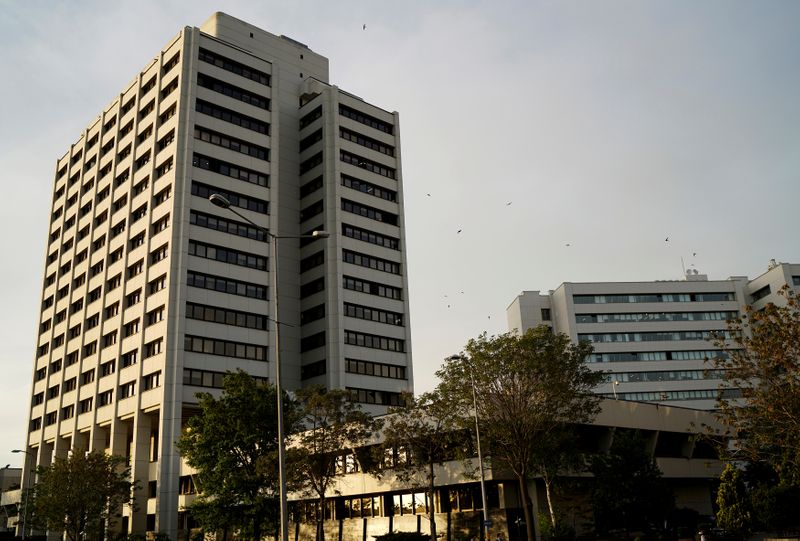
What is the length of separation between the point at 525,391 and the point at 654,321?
8046cm

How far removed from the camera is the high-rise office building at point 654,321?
115m

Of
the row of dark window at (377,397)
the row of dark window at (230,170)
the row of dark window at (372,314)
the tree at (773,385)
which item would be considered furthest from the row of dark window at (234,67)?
the tree at (773,385)

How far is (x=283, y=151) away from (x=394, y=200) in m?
14.9

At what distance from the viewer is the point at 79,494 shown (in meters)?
62.4

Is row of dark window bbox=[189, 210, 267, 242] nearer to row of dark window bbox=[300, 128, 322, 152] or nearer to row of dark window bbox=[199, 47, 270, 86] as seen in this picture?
row of dark window bbox=[300, 128, 322, 152]

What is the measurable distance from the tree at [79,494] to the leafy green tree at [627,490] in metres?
40.5

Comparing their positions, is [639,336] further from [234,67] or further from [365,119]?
[234,67]

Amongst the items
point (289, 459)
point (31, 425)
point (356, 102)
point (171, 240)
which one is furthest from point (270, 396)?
point (31, 425)

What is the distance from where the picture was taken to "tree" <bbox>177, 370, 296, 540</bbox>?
1930 inches

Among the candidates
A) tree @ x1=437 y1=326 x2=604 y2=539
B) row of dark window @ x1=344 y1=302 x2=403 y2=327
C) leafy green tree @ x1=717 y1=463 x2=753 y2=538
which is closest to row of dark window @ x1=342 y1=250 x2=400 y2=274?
row of dark window @ x1=344 y1=302 x2=403 y2=327

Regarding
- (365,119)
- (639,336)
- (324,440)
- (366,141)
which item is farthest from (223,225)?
(639,336)

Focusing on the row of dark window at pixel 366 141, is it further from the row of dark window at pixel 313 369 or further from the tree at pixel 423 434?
the tree at pixel 423 434

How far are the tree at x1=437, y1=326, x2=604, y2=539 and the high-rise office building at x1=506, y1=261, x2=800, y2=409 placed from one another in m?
69.7

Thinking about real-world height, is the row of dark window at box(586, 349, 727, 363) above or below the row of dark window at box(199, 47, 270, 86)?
below
